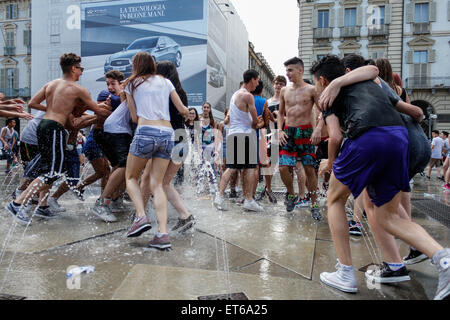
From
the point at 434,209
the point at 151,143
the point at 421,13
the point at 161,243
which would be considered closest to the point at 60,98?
the point at 151,143

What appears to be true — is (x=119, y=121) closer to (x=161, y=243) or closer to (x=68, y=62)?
(x=68, y=62)

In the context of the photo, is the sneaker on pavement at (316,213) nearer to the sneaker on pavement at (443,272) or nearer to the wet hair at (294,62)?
the wet hair at (294,62)

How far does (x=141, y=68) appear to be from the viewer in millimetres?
3322

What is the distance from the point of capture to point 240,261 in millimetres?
2793

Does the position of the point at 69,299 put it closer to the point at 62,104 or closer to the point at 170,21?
the point at 62,104

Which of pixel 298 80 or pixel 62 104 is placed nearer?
pixel 62 104

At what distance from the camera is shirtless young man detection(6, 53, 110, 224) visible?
3.98 metres

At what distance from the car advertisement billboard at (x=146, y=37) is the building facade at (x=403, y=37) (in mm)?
9043

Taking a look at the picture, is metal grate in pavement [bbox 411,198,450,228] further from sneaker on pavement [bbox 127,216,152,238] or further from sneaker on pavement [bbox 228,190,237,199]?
sneaker on pavement [bbox 127,216,152,238]

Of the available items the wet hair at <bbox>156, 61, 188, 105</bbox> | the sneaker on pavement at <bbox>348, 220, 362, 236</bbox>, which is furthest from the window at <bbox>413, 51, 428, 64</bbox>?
the wet hair at <bbox>156, 61, 188, 105</bbox>

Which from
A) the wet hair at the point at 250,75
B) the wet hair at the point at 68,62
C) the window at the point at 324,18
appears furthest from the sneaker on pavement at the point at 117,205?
the window at the point at 324,18

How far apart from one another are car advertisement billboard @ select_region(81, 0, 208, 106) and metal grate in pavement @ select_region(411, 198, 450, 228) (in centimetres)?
2208
